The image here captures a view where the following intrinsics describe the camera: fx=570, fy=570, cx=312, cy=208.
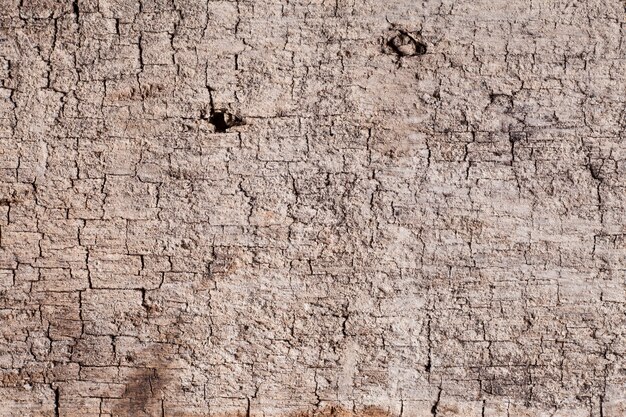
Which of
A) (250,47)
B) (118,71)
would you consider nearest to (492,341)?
(250,47)

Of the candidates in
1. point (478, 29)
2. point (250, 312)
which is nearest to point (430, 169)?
point (478, 29)

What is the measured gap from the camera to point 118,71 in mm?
2123

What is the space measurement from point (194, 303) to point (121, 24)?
42.4 inches

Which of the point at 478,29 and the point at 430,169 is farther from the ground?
the point at 478,29

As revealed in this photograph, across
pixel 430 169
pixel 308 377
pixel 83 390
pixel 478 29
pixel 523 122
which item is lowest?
pixel 83 390

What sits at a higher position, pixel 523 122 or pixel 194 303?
pixel 523 122

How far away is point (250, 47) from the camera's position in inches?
83.8

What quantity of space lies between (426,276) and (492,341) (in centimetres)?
35

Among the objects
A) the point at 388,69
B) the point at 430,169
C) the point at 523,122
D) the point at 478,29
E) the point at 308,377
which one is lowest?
the point at 308,377

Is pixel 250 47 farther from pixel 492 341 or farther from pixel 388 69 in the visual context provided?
pixel 492 341

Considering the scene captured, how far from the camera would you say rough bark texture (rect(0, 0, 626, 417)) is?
83.2 inches

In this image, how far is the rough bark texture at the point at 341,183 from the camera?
2113 millimetres

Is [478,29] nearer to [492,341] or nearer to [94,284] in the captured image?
[492,341]

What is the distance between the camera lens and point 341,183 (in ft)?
6.97
